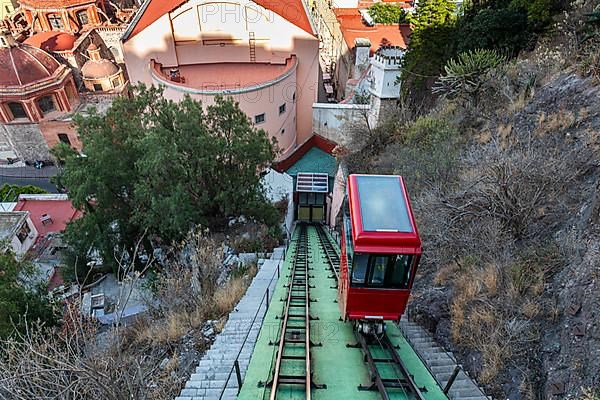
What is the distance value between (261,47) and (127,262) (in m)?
18.6

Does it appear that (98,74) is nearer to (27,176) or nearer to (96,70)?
(96,70)

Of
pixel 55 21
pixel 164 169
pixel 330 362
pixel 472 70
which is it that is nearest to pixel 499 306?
pixel 330 362

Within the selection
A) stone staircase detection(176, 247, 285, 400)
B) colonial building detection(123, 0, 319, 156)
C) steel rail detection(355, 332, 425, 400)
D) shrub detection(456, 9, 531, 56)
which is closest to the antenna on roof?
colonial building detection(123, 0, 319, 156)

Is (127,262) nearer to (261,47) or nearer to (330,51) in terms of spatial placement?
(261,47)

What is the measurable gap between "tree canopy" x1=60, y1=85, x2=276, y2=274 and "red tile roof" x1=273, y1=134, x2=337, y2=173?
10.7 m

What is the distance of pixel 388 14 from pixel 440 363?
38.1 metres

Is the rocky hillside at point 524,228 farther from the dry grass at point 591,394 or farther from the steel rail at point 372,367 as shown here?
the steel rail at point 372,367

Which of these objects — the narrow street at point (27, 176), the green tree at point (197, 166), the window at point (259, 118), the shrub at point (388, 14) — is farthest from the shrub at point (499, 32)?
the narrow street at point (27, 176)

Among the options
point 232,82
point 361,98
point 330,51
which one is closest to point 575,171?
point 361,98

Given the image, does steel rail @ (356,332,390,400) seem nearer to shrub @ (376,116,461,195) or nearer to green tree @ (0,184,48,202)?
shrub @ (376,116,461,195)

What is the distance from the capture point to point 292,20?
89.9 ft

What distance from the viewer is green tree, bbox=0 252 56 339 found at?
11.3 m

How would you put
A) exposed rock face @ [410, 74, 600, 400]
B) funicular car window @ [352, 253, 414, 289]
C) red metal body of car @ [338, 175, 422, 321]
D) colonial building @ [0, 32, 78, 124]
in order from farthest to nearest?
1. colonial building @ [0, 32, 78, 124]
2. funicular car window @ [352, 253, 414, 289]
3. red metal body of car @ [338, 175, 422, 321]
4. exposed rock face @ [410, 74, 600, 400]

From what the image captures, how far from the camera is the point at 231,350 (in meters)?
8.88
